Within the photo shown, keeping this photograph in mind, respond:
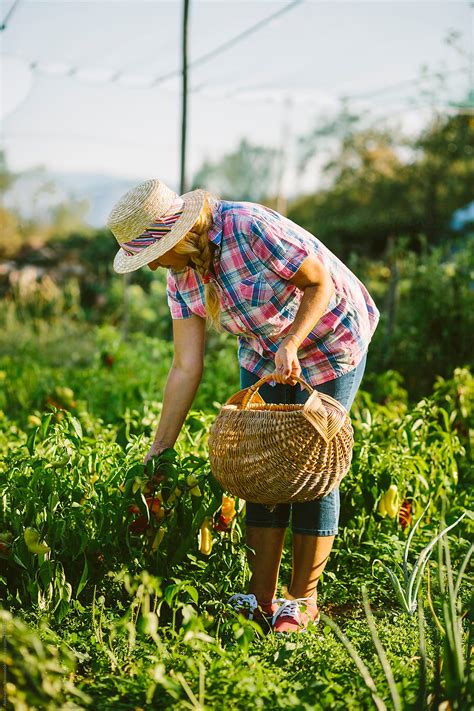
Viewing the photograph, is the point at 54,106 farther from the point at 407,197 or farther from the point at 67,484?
the point at 67,484

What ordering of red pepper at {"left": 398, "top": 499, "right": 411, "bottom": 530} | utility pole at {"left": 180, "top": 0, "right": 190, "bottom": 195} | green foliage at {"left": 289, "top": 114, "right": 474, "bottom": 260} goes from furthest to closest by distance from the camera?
green foliage at {"left": 289, "top": 114, "right": 474, "bottom": 260}, utility pole at {"left": 180, "top": 0, "right": 190, "bottom": 195}, red pepper at {"left": 398, "top": 499, "right": 411, "bottom": 530}

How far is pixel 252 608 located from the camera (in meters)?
2.16

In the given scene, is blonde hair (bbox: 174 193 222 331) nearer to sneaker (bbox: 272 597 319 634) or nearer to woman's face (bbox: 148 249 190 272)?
woman's face (bbox: 148 249 190 272)

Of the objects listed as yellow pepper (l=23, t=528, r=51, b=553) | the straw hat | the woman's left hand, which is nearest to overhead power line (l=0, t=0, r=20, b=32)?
the straw hat

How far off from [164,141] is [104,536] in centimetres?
1585

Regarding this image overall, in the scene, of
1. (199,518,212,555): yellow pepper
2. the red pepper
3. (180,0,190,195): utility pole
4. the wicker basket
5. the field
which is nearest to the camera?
the field

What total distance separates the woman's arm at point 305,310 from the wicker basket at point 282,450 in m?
0.06

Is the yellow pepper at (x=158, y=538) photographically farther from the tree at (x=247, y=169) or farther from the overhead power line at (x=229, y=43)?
the tree at (x=247, y=169)

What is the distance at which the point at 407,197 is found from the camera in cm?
1612

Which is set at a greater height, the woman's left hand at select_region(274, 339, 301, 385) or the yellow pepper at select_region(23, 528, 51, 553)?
the woman's left hand at select_region(274, 339, 301, 385)

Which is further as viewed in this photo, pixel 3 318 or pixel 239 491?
pixel 3 318

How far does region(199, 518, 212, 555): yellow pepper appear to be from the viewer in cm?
221

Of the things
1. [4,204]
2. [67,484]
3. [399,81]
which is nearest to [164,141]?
[4,204]

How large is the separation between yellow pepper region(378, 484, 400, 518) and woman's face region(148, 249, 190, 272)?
107 centimetres
